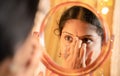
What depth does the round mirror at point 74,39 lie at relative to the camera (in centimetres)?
108

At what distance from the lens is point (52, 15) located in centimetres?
112

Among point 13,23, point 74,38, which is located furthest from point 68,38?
point 13,23

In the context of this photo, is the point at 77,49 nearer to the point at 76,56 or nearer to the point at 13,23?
the point at 76,56

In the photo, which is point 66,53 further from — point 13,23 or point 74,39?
point 13,23

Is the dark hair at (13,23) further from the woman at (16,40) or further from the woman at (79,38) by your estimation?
the woman at (79,38)

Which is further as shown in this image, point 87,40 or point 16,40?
point 87,40

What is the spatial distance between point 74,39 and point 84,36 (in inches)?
2.0

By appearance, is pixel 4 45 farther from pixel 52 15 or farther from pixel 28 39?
pixel 52 15

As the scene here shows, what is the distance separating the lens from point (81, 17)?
1.11 meters

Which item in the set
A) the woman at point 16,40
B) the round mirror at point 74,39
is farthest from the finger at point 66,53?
the woman at point 16,40

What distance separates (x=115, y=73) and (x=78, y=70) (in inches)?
6.9

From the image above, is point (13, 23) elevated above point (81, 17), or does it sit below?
below

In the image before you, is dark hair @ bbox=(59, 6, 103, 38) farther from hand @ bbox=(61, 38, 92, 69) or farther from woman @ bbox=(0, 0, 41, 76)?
woman @ bbox=(0, 0, 41, 76)

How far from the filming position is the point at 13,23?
32 centimetres
